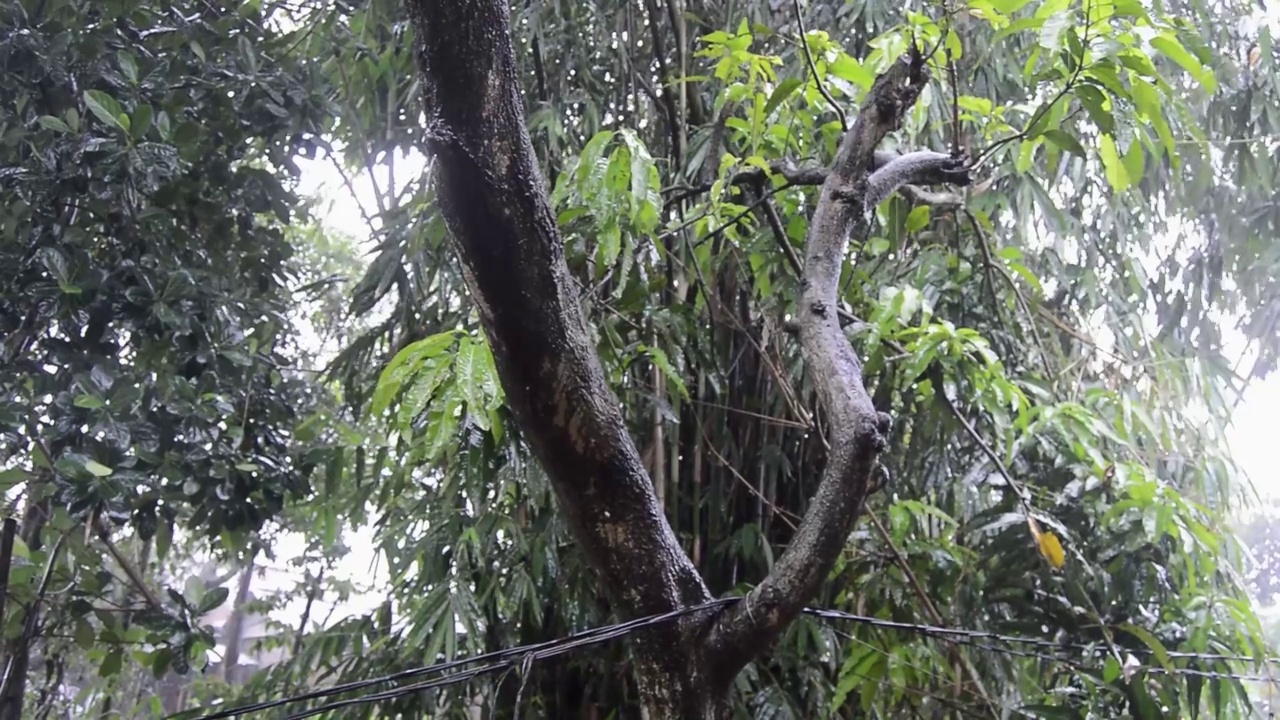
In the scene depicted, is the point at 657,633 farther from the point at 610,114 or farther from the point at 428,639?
the point at 610,114

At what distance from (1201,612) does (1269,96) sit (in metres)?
1.28

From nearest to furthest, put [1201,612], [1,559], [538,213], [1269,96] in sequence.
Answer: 1. [538,213]
2. [1201,612]
3. [1,559]
4. [1269,96]

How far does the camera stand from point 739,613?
2.71 ft

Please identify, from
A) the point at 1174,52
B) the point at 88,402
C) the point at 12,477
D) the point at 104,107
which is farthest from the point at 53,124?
the point at 1174,52

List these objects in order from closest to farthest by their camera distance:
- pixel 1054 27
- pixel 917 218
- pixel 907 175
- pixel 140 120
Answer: pixel 1054 27
pixel 907 175
pixel 917 218
pixel 140 120

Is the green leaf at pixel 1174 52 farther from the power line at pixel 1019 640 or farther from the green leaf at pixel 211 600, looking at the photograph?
the green leaf at pixel 211 600

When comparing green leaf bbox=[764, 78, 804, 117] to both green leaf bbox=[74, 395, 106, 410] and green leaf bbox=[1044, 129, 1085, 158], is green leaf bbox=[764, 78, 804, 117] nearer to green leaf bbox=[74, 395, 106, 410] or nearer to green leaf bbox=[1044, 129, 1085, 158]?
green leaf bbox=[1044, 129, 1085, 158]

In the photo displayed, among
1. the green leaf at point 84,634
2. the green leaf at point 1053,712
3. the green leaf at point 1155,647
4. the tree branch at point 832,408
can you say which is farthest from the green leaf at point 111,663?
the green leaf at point 1155,647

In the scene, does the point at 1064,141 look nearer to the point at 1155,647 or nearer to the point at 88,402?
the point at 1155,647

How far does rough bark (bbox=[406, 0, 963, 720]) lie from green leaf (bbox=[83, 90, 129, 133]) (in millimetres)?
1206

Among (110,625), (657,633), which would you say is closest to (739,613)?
(657,633)

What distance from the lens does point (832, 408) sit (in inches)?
32.9

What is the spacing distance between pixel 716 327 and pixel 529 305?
749 millimetres

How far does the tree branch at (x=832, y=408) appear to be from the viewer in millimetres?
792
